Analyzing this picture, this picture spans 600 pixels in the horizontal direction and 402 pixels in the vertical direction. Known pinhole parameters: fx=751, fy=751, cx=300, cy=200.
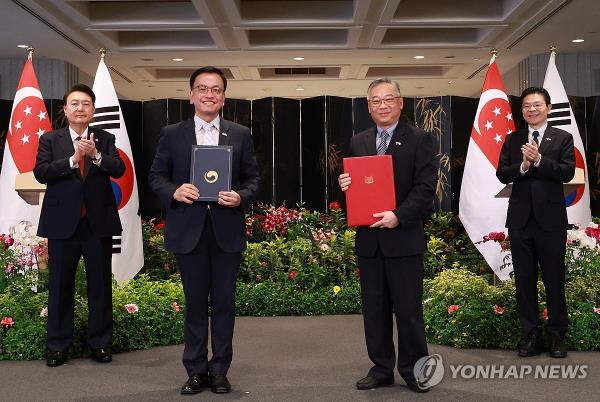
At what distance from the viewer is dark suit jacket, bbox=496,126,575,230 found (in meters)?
4.36

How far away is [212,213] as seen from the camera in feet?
11.8

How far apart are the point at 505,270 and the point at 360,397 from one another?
2830 millimetres

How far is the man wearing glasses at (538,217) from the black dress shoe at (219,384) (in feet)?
6.25

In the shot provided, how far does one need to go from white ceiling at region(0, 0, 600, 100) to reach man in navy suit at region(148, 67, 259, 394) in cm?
489

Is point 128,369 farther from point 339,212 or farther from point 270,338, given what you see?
point 339,212

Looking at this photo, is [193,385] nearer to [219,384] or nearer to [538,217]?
[219,384]

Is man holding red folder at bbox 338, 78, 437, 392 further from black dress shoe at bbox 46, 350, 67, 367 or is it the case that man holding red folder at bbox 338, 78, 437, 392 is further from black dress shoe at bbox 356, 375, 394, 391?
black dress shoe at bbox 46, 350, 67, 367

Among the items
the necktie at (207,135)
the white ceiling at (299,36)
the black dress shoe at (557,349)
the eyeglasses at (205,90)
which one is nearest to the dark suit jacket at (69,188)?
the necktie at (207,135)

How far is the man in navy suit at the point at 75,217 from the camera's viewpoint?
13.9 feet

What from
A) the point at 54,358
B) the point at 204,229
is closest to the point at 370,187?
the point at 204,229

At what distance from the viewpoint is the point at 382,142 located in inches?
145

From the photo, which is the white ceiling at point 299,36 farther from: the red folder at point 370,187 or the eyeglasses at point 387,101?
the red folder at point 370,187

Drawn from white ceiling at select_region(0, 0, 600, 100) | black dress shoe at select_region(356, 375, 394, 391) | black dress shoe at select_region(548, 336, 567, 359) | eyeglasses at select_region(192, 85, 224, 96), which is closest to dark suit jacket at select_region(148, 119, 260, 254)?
eyeglasses at select_region(192, 85, 224, 96)

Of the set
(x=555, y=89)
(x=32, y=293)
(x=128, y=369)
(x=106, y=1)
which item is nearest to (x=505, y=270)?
(x=555, y=89)
